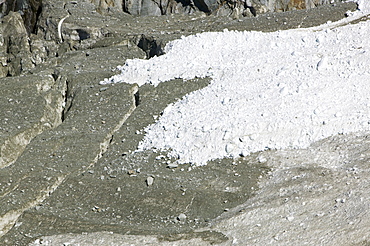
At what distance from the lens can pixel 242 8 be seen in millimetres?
22062

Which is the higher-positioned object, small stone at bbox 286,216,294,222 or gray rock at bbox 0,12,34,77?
gray rock at bbox 0,12,34,77

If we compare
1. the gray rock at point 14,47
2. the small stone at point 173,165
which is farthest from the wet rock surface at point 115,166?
the gray rock at point 14,47

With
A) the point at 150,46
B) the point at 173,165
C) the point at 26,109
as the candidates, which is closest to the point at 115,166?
the point at 173,165

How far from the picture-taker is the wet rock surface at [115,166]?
10.7m

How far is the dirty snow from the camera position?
12883 mm

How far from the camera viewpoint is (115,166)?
13133 mm

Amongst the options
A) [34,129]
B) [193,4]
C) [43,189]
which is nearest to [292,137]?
[43,189]

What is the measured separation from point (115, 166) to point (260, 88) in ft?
16.6

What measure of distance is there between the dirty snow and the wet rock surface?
0.50 m

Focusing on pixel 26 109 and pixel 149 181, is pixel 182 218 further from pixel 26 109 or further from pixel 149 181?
pixel 26 109

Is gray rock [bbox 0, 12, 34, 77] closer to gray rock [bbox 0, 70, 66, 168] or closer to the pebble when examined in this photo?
gray rock [bbox 0, 70, 66, 168]

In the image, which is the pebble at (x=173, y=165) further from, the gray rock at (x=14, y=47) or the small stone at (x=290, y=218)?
the gray rock at (x=14, y=47)

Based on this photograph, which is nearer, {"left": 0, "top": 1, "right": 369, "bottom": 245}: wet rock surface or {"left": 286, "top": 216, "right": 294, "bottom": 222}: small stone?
{"left": 286, "top": 216, "right": 294, "bottom": 222}: small stone

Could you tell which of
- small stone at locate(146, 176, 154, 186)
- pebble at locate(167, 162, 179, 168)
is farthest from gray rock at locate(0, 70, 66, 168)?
pebble at locate(167, 162, 179, 168)
